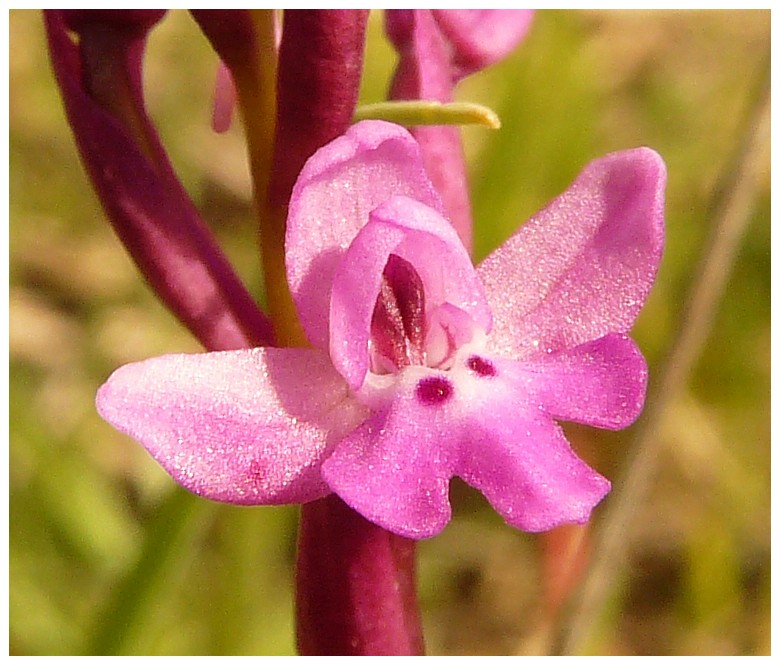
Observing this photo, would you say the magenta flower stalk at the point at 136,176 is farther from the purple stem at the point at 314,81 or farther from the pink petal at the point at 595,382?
the pink petal at the point at 595,382

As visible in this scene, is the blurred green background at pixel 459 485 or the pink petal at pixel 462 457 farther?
the blurred green background at pixel 459 485

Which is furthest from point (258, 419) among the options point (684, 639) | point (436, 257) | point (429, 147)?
point (684, 639)

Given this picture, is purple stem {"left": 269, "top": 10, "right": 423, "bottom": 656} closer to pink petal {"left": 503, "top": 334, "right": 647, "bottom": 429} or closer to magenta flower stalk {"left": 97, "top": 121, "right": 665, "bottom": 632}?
magenta flower stalk {"left": 97, "top": 121, "right": 665, "bottom": 632}

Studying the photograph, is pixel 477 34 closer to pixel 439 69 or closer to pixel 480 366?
pixel 439 69

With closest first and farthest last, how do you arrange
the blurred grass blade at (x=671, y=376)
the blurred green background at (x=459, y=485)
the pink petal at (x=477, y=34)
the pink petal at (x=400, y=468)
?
the pink petal at (x=400, y=468), the pink petal at (x=477, y=34), the blurred grass blade at (x=671, y=376), the blurred green background at (x=459, y=485)

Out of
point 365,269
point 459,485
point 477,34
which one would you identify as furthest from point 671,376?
point 459,485

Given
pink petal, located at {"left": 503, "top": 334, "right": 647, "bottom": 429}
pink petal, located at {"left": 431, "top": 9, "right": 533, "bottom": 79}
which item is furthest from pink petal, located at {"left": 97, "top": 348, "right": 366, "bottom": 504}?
pink petal, located at {"left": 431, "top": 9, "right": 533, "bottom": 79}

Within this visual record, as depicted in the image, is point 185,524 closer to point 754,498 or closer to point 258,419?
point 258,419

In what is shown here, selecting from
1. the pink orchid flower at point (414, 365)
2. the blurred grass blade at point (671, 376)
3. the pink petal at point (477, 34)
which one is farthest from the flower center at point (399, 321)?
the blurred grass blade at point (671, 376)
